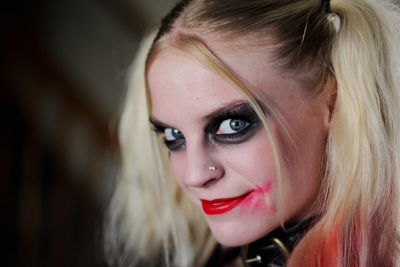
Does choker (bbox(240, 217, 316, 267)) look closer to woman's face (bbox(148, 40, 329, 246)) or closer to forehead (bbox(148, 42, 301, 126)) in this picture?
woman's face (bbox(148, 40, 329, 246))

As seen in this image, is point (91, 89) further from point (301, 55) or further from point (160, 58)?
point (301, 55)

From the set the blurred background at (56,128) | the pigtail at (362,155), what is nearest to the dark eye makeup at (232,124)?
the pigtail at (362,155)

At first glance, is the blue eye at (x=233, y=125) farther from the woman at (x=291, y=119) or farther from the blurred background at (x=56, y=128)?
the blurred background at (x=56, y=128)

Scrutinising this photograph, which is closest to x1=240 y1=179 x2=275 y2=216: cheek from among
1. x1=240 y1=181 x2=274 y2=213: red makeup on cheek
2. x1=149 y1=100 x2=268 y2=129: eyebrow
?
x1=240 y1=181 x2=274 y2=213: red makeup on cheek

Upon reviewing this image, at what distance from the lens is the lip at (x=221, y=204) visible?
2.33 ft

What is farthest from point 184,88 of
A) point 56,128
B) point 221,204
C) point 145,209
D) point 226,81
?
point 56,128

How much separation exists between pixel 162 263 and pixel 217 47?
53 cm

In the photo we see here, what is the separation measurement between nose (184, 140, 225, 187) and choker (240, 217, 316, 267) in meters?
0.13

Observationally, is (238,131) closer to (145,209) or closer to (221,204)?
(221,204)

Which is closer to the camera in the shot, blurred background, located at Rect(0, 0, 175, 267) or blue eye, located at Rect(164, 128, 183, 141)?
blue eye, located at Rect(164, 128, 183, 141)

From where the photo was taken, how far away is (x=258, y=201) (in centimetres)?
70

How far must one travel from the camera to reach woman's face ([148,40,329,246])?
0.68 m

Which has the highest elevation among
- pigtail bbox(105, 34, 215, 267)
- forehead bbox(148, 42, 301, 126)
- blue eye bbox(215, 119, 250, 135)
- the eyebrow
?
forehead bbox(148, 42, 301, 126)

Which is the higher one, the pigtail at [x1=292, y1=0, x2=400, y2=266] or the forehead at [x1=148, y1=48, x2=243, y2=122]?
the forehead at [x1=148, y1=48, x2=243, y2=122]
